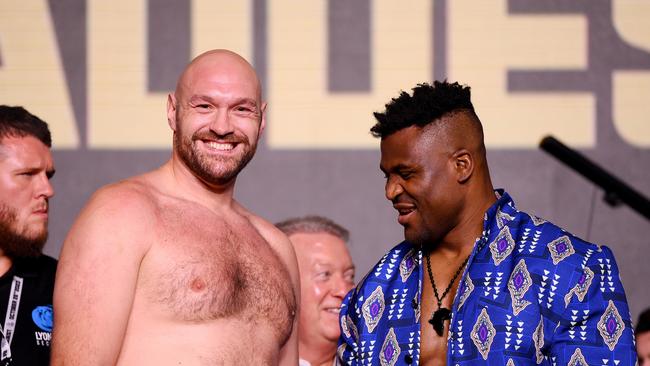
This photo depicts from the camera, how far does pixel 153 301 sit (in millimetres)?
2941

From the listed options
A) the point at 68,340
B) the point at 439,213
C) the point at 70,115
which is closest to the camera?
the point at 68,340

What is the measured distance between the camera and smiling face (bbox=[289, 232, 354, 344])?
423cm

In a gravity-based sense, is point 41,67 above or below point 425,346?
above

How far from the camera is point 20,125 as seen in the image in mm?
3590

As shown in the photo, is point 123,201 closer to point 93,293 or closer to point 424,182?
point 93,293

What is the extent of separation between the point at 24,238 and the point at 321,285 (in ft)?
3.91

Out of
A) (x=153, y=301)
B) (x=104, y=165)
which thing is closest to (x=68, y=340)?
(x=153, y=301)

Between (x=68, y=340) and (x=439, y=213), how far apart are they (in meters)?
1.01

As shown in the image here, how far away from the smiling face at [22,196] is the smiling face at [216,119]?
21.0 inches

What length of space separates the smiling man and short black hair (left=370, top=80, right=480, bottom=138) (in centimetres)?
112

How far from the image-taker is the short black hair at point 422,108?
3.18 meters

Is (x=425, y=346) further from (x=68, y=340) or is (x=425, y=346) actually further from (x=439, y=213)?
(x=68, y=340)

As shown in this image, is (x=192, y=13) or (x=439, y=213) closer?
(x=439, y=213)

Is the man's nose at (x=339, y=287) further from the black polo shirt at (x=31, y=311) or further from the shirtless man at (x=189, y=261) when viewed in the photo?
the black polo shirt at (x=31, y=311)
